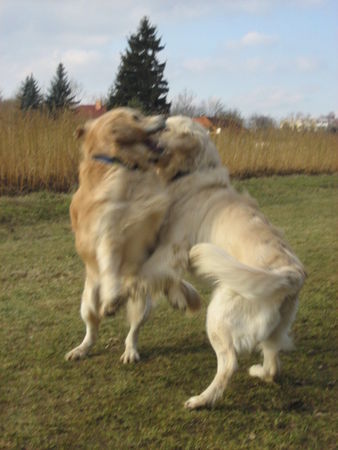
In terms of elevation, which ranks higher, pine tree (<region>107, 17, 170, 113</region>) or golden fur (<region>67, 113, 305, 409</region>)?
pine tree (<region>107, 17, 170, 113</region>)

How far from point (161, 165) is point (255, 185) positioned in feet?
40.2

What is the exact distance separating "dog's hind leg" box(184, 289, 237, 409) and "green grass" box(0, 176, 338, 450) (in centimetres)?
8

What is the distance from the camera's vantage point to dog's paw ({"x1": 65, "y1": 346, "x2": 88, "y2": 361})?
14.0ft

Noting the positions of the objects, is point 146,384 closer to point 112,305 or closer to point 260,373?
point 112,305

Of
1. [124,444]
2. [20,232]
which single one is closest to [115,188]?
[124,444]

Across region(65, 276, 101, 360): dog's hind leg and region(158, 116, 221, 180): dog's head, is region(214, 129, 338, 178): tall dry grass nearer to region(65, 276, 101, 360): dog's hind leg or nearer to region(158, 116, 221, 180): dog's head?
region(158, 116, 221, 180): dog's head

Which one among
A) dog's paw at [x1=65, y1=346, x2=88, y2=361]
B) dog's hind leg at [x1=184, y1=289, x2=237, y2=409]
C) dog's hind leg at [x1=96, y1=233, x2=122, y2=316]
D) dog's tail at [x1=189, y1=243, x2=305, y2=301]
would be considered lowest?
dog's paw at [x1=65, y1=346, x2=88, y2=361]

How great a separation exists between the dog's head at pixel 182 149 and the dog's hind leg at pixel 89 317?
102cm

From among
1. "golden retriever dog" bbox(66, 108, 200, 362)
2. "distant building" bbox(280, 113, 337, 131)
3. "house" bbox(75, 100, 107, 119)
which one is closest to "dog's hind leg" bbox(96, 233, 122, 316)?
"golden retriever dog" bbox(66, 108, 200, 362)

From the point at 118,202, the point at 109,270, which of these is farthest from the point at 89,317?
the point at 118,202

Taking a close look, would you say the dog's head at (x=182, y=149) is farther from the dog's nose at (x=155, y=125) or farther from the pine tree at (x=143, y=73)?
the pine tree at (x=143, y=73)

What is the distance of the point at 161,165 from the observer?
412 cm

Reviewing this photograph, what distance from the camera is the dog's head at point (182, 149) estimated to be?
411cm

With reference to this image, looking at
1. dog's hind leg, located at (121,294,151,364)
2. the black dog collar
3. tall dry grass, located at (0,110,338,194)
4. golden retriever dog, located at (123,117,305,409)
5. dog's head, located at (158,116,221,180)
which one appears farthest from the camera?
tall dry grass, located at (0,110,338,194)
